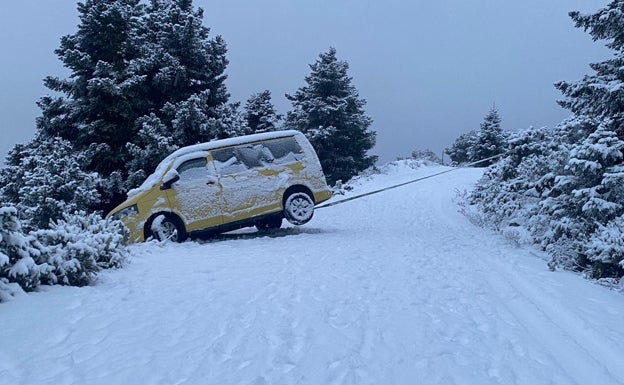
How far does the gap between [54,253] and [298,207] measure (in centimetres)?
578

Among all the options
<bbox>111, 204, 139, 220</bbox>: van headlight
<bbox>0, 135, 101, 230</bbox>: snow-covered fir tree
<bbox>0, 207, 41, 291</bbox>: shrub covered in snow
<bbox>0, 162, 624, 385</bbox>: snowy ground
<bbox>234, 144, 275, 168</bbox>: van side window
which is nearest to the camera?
<bbox>0, 162, 624, 385</bbox>: snowy ground

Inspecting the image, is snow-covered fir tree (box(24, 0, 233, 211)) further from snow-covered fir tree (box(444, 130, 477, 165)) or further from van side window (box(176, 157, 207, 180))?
snow-covered fir tree (box(444, 130, 477, 165))

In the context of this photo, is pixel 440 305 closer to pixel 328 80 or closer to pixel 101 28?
pixel 101 28

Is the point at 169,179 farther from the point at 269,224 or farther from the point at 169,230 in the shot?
the point at 269,224

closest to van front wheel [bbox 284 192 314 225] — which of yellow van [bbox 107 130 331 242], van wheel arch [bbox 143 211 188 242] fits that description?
yellow van [bbox 107 130 331 242]

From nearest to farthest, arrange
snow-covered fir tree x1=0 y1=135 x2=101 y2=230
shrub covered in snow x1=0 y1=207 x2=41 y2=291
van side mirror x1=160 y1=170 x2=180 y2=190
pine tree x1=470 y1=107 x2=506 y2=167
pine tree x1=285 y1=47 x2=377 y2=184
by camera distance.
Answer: shrub covered in snow x1=0 y1=207 x2=41 y2=291 < van side mirror x1=160 y1=170 x2=180 y2=190 < snow-covered fir tree x1=0 y1=135 x2=101 y2=230 < pine tree x1=285 y1=47 x2=377 y2=184 < pine tree x1=470 y1=107 x2=506 y2=167

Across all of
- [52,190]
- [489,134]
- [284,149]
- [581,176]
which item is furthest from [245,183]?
[489,134]

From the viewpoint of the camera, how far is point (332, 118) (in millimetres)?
29078

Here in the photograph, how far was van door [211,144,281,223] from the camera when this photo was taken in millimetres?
9773

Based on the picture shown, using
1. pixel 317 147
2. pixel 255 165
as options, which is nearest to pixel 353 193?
pixel 317 147

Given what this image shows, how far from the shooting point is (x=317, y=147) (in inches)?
1129

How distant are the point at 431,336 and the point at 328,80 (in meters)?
26.7

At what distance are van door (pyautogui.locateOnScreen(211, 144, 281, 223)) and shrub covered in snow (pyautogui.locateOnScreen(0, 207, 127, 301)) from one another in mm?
3251

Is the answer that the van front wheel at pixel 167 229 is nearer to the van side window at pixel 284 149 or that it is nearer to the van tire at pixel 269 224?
the van tire at pixel 269 224
